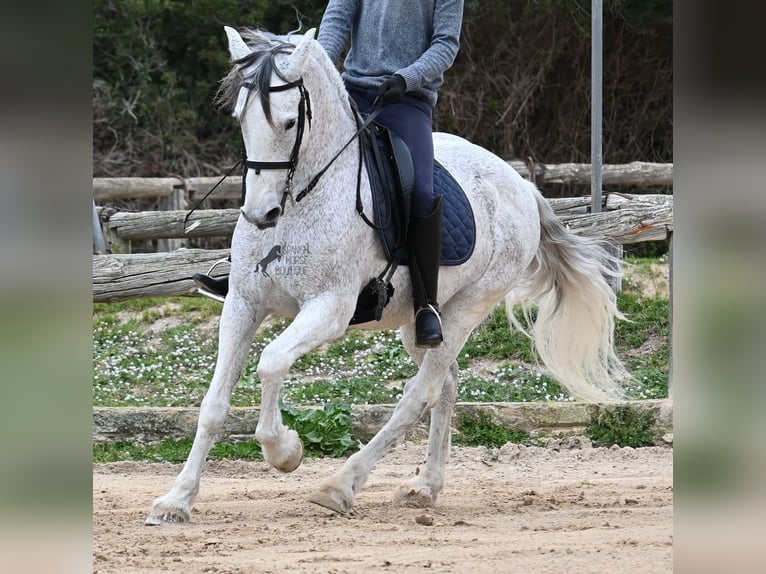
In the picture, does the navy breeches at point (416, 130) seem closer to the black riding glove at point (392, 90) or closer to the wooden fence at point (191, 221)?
the black riding glove at point (392, 90)

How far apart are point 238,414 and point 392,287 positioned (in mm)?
2298

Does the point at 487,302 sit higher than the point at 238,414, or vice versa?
the point at 487,302

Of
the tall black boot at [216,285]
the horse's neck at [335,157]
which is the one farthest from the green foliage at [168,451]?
the horse's neck at [335,157]

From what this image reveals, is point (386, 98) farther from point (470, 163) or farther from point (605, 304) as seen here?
point (605, 304)

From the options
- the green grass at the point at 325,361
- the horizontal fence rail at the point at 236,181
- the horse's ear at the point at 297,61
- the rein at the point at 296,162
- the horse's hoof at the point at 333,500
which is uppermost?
the horse's ear at the point at 297,61

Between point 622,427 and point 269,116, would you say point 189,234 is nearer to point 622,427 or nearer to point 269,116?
point 622,427

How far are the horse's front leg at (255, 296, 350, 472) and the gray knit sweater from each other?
4.20 ft

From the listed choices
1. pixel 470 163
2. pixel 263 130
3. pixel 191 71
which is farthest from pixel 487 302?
pixel 191 71

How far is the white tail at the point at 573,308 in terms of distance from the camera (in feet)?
21.3

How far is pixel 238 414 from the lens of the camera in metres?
7.06

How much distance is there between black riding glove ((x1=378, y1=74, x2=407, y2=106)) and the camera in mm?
5027

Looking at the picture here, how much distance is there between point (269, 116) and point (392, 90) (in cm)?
82

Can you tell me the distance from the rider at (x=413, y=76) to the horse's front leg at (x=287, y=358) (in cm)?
57
